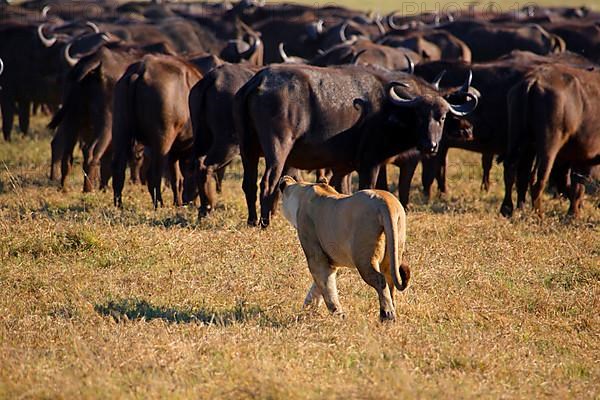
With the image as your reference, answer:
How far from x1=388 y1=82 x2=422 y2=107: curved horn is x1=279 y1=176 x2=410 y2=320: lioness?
133 inches

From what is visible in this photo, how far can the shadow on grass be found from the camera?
301 inches

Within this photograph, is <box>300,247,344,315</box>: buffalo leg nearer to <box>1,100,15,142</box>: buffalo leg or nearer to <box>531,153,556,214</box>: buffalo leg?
<box>531,153,556,214</box>: buffalo leg

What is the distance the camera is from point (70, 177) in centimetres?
1561

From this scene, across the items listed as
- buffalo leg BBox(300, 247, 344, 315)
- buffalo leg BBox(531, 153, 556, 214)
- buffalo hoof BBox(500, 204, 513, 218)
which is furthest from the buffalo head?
buffalo leg BBox(300, 247, 344, 315)

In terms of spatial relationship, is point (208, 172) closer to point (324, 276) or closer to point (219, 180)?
point (219, 180)

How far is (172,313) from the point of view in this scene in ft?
25.6

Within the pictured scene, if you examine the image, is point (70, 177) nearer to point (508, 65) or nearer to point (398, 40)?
point (508, 65)

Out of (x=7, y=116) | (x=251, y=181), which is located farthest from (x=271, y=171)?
(x=7, y=116)

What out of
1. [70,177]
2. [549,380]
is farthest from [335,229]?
[70,177]

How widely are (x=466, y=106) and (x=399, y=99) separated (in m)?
0.91

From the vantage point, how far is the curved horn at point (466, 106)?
11.7 m

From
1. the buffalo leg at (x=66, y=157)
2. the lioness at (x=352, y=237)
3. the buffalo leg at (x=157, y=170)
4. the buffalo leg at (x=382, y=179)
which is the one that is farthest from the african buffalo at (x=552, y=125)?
the buffalo leg at (x=66, y=157)

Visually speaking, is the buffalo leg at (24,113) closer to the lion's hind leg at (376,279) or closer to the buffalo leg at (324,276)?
the buffalo leg at (324,276)

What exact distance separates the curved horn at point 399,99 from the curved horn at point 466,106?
0.47 meters
